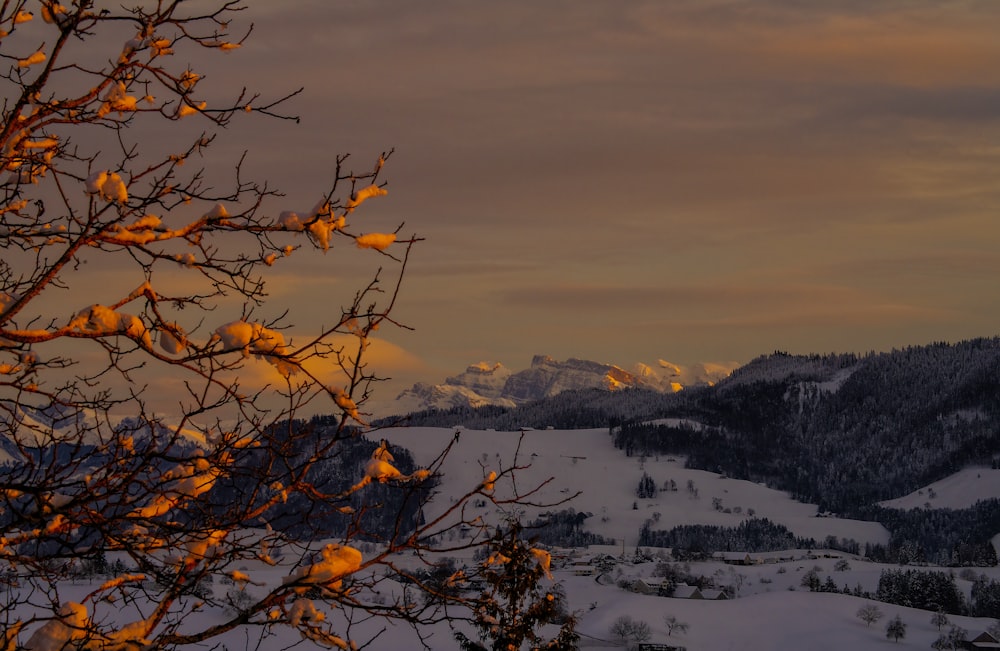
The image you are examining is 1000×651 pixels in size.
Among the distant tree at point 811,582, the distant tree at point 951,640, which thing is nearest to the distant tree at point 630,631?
the distant tree at point 951,640

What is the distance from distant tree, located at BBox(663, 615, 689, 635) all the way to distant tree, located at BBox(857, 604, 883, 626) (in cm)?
1922

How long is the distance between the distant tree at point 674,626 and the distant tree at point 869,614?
19.2 meters

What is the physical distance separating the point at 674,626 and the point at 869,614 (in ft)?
69.6

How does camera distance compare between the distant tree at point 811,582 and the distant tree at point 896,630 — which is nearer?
the distant tree at point 896,630

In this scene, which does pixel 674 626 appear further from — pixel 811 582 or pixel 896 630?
pixel 811 582

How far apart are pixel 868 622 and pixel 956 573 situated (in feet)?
202

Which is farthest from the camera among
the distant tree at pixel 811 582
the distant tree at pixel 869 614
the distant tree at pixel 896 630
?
the distant tree at pixel 811 582

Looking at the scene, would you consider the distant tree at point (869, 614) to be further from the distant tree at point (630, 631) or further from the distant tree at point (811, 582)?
the distant tree at point (811, 582)

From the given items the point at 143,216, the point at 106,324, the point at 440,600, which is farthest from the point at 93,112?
the point at 440,600

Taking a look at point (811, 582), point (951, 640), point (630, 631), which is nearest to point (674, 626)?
point (630, 631)

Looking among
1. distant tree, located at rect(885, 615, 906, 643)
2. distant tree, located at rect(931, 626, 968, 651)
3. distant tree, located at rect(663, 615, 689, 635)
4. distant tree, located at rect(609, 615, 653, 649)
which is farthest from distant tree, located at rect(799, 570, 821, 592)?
distant tree, located at rect(609, 615, 653, 649)

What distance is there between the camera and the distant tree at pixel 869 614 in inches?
4911

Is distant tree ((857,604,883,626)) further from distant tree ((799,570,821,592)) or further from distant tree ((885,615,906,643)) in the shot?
distant tree ((799,570,821,592))

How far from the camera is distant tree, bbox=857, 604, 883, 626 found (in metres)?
125
